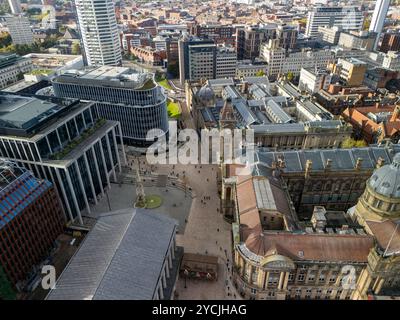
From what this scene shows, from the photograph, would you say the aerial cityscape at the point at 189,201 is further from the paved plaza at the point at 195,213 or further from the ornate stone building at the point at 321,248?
the paved plaza at the point at 195,213

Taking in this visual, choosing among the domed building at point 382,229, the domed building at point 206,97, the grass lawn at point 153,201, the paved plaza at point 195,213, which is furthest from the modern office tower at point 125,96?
the domed building at point 382,229

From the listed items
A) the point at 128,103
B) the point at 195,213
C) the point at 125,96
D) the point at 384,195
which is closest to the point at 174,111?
the point at 128,103

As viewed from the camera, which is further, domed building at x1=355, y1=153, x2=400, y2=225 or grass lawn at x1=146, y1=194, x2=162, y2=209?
grass lawn at x1=146, y1=194, x2=162, y2=209

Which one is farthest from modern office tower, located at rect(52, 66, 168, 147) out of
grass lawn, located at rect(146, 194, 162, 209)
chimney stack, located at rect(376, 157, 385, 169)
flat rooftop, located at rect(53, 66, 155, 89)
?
chimney stack, located at rect(376, 157, 385, 169)

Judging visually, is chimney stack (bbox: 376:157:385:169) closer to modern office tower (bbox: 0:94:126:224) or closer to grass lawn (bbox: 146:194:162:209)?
grass lawn (bbox: 146:194:162:209)

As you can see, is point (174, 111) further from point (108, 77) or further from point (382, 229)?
point (382, 229)

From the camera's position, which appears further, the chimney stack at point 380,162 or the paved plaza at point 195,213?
the chimney stack at point 380,162
